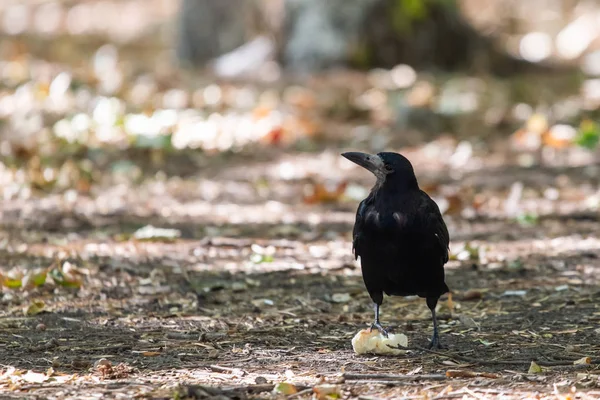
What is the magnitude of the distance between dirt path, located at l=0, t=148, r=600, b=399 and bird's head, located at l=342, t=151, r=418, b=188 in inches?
30.5

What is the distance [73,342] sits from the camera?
190 inches

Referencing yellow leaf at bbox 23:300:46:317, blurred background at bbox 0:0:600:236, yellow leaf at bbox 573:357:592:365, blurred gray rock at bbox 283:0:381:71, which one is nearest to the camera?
yellow leaf at bbox 573:357:592:365

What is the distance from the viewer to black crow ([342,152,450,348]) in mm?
4648

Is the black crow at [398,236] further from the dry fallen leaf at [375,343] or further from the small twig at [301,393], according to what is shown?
the small twig at [301,393]

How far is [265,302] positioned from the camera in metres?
5.72

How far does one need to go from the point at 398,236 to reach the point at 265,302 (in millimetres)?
1306

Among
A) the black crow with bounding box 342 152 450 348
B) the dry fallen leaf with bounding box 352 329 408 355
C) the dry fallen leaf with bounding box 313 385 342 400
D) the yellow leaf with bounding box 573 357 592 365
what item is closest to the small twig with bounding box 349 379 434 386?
the dry fallen leaf with bounding box 313 385 342 400

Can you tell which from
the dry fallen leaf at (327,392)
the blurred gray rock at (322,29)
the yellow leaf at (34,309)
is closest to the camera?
the dry fallen leaf at (327,392)

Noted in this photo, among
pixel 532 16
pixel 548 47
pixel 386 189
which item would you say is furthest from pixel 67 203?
pixel 532 16

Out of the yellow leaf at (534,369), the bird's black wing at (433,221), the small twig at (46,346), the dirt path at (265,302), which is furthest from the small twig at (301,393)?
the small twig at (46,346)

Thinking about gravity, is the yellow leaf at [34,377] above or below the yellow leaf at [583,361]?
below

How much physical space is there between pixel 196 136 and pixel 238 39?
4547 millimetres

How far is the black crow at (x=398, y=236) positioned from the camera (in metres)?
4.65

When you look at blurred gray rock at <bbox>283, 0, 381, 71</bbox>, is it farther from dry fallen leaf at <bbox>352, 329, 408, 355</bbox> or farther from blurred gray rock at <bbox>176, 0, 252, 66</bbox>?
dry fallen leaf at <bbox>352, 329, 408, 355</bbox>
